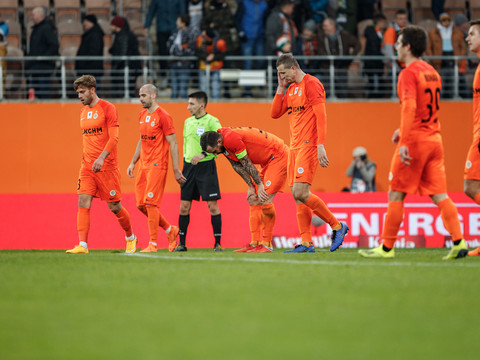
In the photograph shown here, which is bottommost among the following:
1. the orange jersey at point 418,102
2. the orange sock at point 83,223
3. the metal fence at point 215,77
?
the orange sock at point 83,223

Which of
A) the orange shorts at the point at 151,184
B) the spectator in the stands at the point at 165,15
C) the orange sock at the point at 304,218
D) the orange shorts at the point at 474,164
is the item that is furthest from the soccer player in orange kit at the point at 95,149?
the spectator in the stands at the point at 165,15

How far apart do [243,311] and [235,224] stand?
10.2m

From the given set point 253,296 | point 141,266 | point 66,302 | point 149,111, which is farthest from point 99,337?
point 149,111

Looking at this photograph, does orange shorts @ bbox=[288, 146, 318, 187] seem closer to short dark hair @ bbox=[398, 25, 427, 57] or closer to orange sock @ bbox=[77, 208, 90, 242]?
short dark hair @ bbox=[398, 25, 427, 57]

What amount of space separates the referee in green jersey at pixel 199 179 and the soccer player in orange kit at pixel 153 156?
663 mm

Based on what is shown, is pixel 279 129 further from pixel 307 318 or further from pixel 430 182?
pixel 307 318

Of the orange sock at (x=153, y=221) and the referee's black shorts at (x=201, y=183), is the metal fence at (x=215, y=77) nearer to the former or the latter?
the referee's black shorts at (x=201, y=183)

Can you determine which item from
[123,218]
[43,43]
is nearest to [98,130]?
[123,218]

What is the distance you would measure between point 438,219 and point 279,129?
15.5ft

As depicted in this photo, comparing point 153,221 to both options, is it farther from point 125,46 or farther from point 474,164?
point 125,46

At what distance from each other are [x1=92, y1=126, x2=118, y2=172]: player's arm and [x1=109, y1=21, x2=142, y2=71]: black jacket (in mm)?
6578

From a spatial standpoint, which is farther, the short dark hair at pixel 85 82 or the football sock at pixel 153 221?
the football sock at pixel 153 221

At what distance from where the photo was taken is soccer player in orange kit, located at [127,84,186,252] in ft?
38.3

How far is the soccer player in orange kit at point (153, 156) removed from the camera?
38.3 feet
